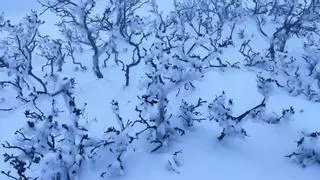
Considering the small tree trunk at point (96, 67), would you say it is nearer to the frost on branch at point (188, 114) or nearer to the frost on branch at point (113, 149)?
the frost on branch at point (188, 114)

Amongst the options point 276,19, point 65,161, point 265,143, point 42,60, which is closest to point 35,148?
point 65,161

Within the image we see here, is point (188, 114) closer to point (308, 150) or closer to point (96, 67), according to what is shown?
point (308, 150)

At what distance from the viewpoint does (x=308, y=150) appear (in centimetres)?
849

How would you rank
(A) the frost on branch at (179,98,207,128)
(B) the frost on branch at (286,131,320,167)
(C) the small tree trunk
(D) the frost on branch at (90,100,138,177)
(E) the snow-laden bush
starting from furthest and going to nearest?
1. (C) the small tree trunk
2. (A) the frost on branch at (179,98,207,128)
3. (B) the frost on branch at (286,131,320,167)
4. (D) the frost on branch at (90,100,138,177)
5. (E) the snow-laden bush

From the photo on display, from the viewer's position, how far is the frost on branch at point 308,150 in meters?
8.40

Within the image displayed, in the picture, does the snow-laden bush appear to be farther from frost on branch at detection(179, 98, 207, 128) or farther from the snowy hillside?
frost on branch at detection(179, 98, 207, 128)

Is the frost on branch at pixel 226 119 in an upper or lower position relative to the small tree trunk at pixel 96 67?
lower

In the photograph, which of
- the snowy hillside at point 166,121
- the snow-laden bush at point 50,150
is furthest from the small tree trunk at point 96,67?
the snow-laden bush at point 50,150

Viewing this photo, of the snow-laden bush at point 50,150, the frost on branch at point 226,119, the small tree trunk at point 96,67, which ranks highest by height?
the small tree trunk at point 96,67

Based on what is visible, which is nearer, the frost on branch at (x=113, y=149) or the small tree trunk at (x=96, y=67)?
the frost on branch at (x=113, y=149)

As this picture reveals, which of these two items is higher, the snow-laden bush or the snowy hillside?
the snowy hillside

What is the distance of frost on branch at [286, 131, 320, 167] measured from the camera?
8398 millimetres

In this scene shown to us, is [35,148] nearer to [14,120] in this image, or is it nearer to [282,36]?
[14,120]

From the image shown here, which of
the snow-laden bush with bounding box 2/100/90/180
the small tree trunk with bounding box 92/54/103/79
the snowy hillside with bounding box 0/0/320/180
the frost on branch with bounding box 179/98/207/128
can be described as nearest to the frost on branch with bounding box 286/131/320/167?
the snowy hillside with bounding box 0/0/320/180
